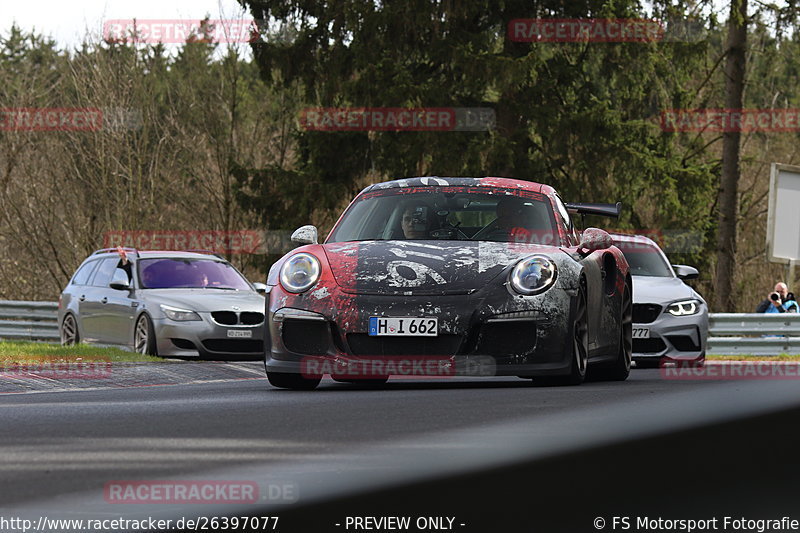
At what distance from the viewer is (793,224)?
25.5 meters

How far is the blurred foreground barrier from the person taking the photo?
73.8ft

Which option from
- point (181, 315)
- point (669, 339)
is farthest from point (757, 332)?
point (181, 315)

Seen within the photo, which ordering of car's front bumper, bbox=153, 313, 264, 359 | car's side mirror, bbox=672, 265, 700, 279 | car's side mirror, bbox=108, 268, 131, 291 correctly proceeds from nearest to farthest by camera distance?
car's front bumper, bbox=153, 313, 264, 359
car's side mirror, bbox=672, 265, 700, 279
car's side mirror, bbox=108, 268, 131, 291

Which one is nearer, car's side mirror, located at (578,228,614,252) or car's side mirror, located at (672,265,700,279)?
car's side mirror, located at (578,228,614,252)

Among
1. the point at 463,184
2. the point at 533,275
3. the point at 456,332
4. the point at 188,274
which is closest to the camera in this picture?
the point at 456,332

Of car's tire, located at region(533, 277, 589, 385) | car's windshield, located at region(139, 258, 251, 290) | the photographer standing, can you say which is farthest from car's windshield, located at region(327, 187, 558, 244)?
the photographer standing

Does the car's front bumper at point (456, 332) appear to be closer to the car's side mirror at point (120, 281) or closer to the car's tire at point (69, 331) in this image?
the car's side mirror at point (120, 281)

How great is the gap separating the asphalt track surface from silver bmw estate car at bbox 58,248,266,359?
21.6ft

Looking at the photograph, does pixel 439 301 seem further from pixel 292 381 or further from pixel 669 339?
pixel 669 339

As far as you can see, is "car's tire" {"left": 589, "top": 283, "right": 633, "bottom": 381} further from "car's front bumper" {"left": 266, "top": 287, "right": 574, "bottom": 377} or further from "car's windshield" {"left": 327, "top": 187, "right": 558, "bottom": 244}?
"car's front bumper" {"left": 266, "top": 287, "right": 574, "bottom": 377}

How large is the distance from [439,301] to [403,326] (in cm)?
28

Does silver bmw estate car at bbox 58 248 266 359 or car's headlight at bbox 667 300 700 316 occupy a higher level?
car's headlight at bbox 667 300 700 316

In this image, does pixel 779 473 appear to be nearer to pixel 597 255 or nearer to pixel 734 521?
pixel 734 521

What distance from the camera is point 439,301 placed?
28.8ft
